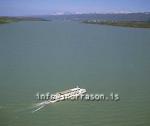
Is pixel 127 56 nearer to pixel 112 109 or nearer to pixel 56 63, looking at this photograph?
pixel 56 63

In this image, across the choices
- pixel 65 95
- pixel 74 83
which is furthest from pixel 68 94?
pixel 74 83

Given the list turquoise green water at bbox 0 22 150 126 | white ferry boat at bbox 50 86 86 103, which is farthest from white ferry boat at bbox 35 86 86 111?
turquoise green water at bbox 0 22 150 126

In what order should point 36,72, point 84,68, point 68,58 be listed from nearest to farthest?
point 36,72, point 84,68, point 68,58

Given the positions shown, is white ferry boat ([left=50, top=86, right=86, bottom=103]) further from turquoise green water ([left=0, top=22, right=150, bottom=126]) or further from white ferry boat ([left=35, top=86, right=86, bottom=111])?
turquoise green water ([left=0, top=22, right=150, bottom=126])

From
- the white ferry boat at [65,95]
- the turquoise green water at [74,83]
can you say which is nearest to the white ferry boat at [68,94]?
the white ferry boat at [65,95]

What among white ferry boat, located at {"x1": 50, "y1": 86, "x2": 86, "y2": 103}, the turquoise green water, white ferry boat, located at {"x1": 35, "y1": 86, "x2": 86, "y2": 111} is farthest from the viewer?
white ferry boat, located at {"x1": 50, "y1": 86, "x2": 86, "y2": 103}

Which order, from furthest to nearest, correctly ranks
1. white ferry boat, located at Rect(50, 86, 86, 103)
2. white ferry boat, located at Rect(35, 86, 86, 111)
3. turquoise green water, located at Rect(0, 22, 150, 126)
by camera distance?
1. white ferry boat, located at Rect(50, 86, 86, 103)
2. white ferry boat, located at Rect(35, 86, 86, 111)
3. turquoise green water, located at Rect(0, 22, 150, 126)

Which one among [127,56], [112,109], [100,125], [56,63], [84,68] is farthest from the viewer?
[127,56]

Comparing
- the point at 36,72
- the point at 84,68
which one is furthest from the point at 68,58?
the point at 36,72

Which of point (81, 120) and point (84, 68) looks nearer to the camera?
point (81, 120)

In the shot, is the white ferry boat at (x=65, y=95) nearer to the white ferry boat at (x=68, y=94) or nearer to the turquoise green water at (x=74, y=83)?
the white ferry boat at (x=68, y=94)

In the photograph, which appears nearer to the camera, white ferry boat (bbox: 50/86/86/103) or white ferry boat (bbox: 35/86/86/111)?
white ferry boat (bbox: 35/86/86/111)
